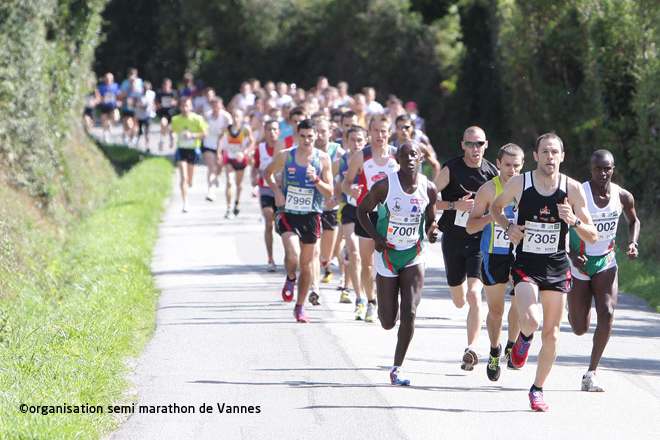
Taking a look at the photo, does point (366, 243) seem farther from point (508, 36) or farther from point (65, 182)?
point (508, 36)

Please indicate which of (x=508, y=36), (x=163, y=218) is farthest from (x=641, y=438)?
(x=508, y=36)

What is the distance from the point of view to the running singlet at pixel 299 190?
10.9 m

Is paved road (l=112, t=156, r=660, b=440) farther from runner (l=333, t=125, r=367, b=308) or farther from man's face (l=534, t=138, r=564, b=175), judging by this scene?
man's face (l=534, t=138, r=564, b=175)

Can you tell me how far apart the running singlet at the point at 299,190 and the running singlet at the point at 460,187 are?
204 cm

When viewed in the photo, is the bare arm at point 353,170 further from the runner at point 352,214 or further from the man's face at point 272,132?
the man's face at point 272,132

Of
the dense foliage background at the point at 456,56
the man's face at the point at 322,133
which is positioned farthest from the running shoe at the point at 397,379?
the dense foliage background at the point at 456,56

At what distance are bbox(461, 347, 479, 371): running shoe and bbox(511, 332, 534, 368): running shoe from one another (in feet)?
1.70

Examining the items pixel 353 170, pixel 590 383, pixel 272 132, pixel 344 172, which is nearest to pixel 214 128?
pixel 272 132

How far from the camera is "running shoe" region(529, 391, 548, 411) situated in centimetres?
726

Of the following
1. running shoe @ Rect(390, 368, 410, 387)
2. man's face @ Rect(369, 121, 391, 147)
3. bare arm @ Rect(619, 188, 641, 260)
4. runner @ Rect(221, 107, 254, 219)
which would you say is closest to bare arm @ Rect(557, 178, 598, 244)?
bare arm @ Rect(619, 188, 641, 260)

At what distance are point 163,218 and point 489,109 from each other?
672 inches

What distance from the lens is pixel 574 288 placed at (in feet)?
26.9

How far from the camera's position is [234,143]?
1967 centimetres

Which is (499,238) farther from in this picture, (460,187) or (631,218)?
(631,218)
